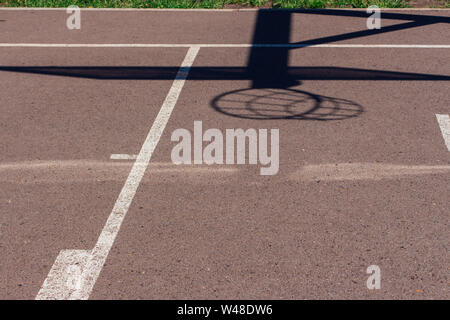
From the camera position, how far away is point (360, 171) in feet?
17.8

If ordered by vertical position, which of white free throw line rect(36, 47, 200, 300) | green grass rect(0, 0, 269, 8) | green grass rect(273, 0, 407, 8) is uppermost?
green grass rect(0, 0, 269, 8)

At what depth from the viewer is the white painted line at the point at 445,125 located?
19.9ft

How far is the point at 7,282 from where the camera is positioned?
3941mm

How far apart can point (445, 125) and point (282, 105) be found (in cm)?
172

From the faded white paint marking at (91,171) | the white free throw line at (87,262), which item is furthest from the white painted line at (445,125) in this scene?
the white free throw line at (87,262)

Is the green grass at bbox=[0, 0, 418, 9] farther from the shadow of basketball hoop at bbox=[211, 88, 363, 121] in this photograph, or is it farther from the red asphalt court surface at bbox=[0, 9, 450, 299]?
the shadow of basketball hoop at bbox=[211, 88, 363, 121]

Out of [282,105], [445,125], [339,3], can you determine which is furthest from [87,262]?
[339,3]

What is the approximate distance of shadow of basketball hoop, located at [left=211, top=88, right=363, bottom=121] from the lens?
6695 mm

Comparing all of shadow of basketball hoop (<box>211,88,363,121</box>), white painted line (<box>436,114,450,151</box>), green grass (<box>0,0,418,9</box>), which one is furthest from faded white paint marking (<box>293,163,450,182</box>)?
green grass (<box>0,0,418,9</box>)

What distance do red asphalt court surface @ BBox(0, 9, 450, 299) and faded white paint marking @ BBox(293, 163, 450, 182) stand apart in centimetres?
2

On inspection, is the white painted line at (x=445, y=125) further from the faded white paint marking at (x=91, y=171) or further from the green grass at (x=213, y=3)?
the green grass at (x=213, y=3)

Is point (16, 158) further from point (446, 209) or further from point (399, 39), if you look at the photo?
point (399, 39)

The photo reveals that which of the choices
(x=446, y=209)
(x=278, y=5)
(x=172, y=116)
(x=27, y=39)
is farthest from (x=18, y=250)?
(x=278, y=5)

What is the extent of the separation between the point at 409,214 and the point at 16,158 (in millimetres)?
3443
